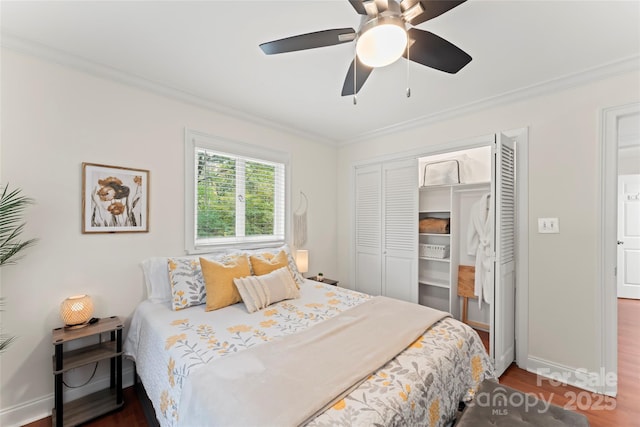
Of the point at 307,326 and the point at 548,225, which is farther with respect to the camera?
the point at 548,225

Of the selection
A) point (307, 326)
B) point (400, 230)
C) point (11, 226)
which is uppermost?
point (11, 226)

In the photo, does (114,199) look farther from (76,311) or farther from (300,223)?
(300,223)

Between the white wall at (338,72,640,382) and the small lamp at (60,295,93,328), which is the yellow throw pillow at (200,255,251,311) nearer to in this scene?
the small lamp at (60,295,93,328)

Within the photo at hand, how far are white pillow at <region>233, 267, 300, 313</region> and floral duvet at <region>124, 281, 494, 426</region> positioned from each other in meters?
0.06

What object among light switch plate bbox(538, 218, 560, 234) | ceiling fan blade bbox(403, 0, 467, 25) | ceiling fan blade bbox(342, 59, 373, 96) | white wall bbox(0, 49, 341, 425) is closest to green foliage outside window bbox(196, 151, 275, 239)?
white wall bbox(0, 49, 341, 425)

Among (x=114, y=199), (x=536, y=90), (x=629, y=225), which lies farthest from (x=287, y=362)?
(x=629, y=225)

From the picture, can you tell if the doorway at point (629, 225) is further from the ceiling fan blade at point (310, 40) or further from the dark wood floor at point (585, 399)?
the ceiling fan blade at point (310, 40)

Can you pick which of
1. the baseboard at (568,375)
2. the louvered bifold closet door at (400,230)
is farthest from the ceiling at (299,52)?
the baseboard at (568,375)

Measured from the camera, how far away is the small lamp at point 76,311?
186cm

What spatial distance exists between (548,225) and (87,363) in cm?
369

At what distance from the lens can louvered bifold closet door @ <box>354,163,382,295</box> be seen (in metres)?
3.66

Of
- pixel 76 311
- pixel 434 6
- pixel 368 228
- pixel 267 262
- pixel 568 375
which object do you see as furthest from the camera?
pixel 368 228

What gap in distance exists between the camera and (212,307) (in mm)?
2047

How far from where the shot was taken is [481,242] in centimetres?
310
